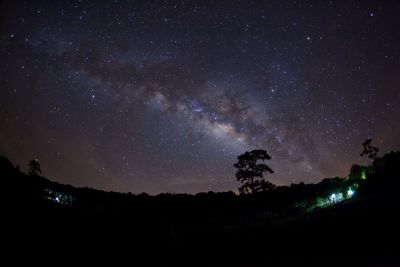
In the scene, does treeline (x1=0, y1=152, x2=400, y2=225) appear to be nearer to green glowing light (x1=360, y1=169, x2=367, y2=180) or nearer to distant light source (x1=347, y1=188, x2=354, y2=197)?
green glowing light (x1=360, y1=169, x2=367, y2=180)

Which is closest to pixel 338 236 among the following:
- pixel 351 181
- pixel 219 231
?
pixel 219 231

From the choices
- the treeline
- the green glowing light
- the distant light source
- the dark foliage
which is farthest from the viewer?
the green glowing light

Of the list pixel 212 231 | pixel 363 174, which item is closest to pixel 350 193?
pixel 363 174

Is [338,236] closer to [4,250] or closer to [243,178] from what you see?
[4,250]

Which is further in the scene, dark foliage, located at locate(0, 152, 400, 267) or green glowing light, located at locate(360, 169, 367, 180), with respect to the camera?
green glowing light, located at locate(360, 169, 367, 180)

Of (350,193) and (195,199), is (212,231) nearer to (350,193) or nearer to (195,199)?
(195,199)

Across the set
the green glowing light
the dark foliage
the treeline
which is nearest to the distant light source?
the treeline

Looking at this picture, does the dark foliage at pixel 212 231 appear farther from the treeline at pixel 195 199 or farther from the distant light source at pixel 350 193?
the distant light source at pixel 350 193

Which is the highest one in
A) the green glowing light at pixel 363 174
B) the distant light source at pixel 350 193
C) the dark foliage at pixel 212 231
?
the green glowing light at pixel 363 174

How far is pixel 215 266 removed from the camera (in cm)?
2123

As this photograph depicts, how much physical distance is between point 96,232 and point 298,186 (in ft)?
99.4

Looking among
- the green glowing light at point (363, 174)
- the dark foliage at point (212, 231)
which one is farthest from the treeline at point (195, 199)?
the dark foliage at point (212, 231)

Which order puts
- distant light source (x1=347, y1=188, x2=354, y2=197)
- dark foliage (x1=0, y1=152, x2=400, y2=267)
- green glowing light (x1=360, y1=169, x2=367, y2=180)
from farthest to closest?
green glowing light (x1=360, y1=169, x2=367, y2=180), distant light source (x1=347, y1=188, x2=354, y2=197), dark foliage (x1=0, y1=152, x2=400, y2=267)

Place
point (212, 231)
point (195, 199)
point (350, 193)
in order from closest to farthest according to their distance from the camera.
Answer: point (212, 231) < point (350, 193) < point (195, 199)
